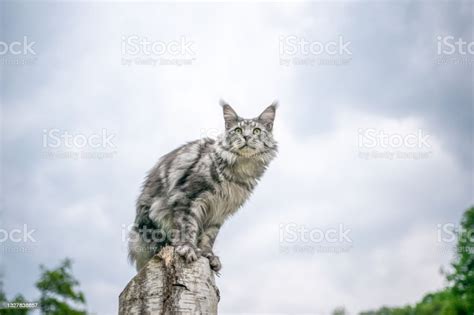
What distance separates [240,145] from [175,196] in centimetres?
135

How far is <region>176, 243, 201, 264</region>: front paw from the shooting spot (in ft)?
21.3

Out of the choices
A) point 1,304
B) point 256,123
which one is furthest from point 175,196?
point 1,304

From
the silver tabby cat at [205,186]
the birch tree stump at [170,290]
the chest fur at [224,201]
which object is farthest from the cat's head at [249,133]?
the birch tree stump at [170,290]

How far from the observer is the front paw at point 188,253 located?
6.50 m

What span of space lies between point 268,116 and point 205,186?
1.76 m

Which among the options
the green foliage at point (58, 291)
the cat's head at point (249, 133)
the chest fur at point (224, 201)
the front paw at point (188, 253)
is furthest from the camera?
the green foliage at point (58, 291)

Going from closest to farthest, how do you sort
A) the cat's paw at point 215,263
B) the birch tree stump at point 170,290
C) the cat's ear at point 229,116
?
1. the birch tree stump at point 170,290
2. the cat's paw at point 215,263
3. the cat's ear at point 229,116

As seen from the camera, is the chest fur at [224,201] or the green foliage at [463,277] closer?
the chest fur at [224,201]

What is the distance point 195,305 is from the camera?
596 centimetres

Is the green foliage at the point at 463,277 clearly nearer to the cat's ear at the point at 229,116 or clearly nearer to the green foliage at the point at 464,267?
the green foliage at the point at 464,267

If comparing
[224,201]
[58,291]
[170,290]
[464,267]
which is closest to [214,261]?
[224,201]

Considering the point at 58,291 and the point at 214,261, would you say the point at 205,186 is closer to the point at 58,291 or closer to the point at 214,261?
the point at 214,261

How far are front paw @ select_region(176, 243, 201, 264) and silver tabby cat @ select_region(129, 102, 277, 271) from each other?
1731 mm

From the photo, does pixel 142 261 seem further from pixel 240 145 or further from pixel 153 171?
pixel 240 145
